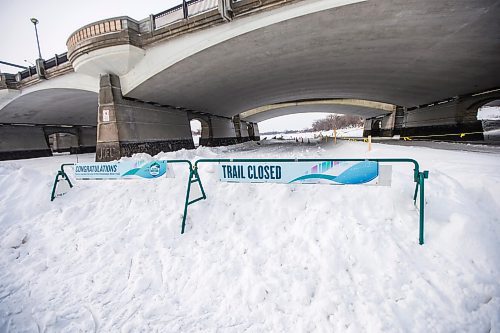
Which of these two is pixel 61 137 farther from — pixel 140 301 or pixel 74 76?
pixel 140 301

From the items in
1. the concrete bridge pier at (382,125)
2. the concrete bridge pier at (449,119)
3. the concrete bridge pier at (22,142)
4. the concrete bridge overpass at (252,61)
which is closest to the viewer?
the concrete bridge overpass at (252,61)

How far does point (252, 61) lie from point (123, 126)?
833 cm

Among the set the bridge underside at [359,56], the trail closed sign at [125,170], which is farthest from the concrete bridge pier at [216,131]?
the trail closed sign at [125,170]

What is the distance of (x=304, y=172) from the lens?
404 centimetres

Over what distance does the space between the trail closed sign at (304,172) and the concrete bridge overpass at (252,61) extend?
307 inches

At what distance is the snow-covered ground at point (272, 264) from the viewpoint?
2.59 m

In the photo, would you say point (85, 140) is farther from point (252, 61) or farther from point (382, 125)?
point (382, 125)

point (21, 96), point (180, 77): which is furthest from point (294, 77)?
point (21, 96)

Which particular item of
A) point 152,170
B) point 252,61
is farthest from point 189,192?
point 252,61

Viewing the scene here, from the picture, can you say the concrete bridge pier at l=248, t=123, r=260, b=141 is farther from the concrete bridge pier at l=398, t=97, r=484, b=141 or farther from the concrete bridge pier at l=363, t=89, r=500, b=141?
the concrete bridge pier at l=398, t=97, r=484, b=141

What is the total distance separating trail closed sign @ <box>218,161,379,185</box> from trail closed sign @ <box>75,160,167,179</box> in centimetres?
183

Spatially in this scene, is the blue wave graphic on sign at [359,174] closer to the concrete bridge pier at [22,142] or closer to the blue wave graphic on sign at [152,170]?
the blue wave graphic on sign at [152,170]

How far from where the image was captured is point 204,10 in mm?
10609

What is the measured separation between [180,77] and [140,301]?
41.9 ft
